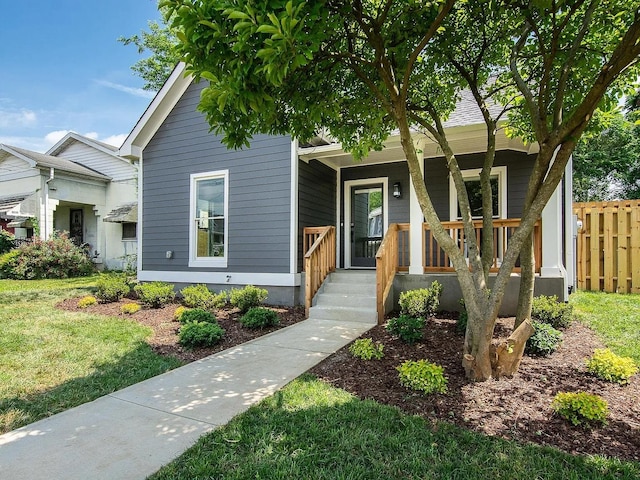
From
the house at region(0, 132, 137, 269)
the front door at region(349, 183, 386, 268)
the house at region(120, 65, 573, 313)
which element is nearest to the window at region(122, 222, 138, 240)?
the house at region(0, 132, 137, 269)

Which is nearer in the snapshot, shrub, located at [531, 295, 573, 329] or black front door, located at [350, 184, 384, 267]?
shrub, located at [531, 295, 573, 329]

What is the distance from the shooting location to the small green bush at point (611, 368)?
3354 millimetres

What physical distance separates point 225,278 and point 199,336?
351cm

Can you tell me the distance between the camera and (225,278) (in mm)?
8289

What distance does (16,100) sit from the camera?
16.4m

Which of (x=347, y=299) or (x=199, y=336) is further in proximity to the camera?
(x=347, y=299)

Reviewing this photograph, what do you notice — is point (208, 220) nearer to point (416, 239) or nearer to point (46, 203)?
point (416, 239)

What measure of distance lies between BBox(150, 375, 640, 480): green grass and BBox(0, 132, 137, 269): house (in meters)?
13.7

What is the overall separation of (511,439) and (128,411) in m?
2.94

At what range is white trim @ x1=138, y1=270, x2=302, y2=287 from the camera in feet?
25.0

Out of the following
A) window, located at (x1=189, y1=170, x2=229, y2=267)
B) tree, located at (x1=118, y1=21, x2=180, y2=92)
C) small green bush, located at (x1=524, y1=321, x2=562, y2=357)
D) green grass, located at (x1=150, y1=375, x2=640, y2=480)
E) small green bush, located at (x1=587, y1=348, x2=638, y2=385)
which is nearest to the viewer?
green grass, located at (x1=150, y1=375, x2=640, y2=480)

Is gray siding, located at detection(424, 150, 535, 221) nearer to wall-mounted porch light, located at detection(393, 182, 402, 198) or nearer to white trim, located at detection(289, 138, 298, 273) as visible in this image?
wall-mounted porch light, located at detection(393, 182, 402, 198)

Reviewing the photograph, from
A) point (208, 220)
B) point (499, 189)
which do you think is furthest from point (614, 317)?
point (208, 220)

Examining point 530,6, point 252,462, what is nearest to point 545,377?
point 252,462
